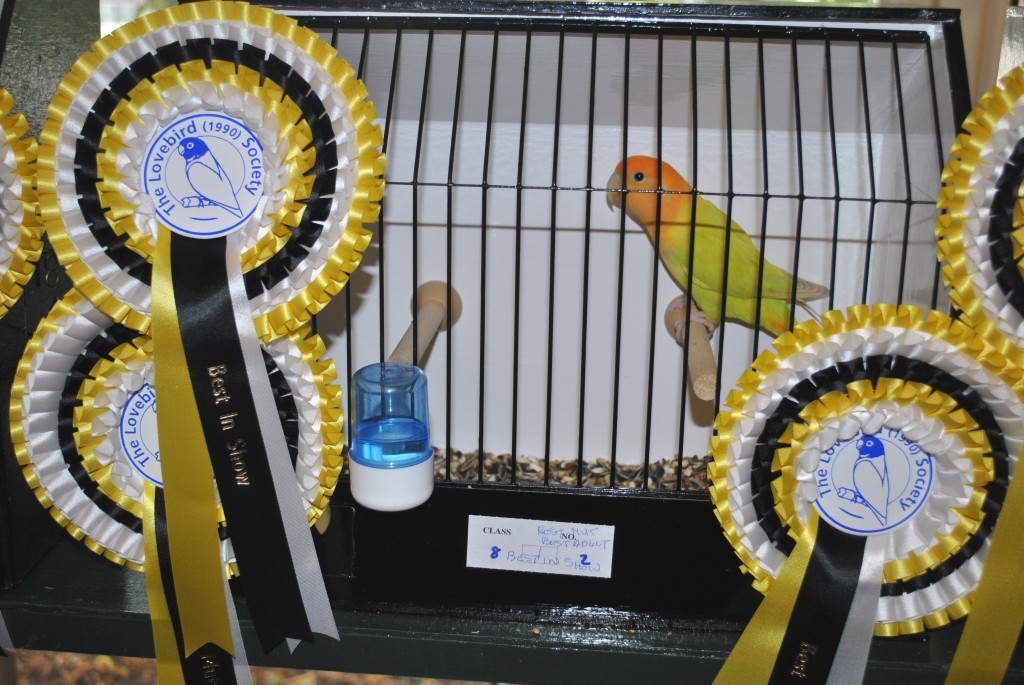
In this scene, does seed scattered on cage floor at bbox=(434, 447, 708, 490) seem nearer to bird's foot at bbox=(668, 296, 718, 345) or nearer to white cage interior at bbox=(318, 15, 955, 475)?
white cage interior at bbox=(318, 15, 955, 475)

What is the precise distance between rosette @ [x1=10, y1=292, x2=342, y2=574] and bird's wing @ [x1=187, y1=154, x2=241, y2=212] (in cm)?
12

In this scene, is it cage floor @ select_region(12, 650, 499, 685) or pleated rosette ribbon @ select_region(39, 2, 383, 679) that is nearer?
pleated rosette ribbon @ select_region(39, 2, 383, 679)

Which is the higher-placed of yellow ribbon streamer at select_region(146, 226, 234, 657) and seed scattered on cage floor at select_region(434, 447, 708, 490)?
yellow ribbon streamer at select_region(146, 226, 234, 657)

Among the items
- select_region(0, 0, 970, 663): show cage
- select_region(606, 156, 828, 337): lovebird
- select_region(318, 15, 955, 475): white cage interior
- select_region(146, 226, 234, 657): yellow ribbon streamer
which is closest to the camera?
select_region(146, 226, 234, 657): yellow ribbon streamer

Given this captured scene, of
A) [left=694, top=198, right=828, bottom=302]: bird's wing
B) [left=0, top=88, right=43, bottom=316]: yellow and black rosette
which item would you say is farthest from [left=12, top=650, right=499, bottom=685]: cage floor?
[left=694, top=198, right=828, bottom=302]: bird's wing

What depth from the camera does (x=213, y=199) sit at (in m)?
0.67

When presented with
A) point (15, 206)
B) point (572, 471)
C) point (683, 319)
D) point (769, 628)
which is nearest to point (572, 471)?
point (572, 471)

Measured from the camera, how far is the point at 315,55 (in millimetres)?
662

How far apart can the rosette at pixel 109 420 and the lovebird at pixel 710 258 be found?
51 centimetres

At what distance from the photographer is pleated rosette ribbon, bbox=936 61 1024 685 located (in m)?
0.66

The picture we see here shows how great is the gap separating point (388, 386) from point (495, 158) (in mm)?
441

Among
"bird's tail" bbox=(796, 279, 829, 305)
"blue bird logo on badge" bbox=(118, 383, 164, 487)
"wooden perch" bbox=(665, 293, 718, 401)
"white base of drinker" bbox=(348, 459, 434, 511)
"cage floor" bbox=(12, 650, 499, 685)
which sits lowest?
"cage floor" bbox=(12, 650, 499, 685)


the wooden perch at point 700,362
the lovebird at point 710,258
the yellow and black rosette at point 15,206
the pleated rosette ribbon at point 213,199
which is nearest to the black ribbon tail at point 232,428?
the pleated rosette ribbon at point 213,199

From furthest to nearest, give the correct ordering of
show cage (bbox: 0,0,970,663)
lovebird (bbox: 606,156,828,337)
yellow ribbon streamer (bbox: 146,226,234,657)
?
lovebird (bbox: 606,156,828,337), show cage (bbox: 0,0,970,663), yellow ribbon streamer (bbox: 146,226,234,657)
